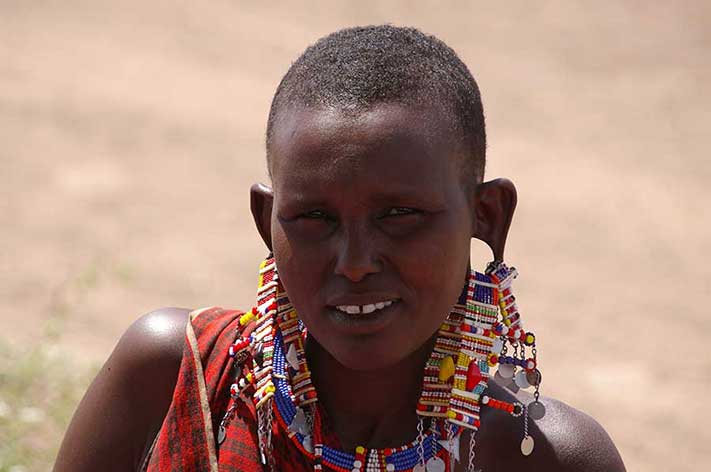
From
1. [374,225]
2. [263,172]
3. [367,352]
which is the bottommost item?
[367,352]

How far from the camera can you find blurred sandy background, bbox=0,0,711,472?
6945 mm

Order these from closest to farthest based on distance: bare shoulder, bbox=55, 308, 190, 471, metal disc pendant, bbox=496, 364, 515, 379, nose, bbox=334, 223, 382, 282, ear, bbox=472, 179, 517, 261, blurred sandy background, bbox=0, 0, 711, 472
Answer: nose, bbox=334, 223, 382, 282 < ear, bbox=472, 179, 517, 261 < metal disc pendant, bbox=496, 364, 515, 379 < bare shoulder, bbox=55, 308, 190, 471 < blurred sandy background, bbox=0, 0, 711, 472

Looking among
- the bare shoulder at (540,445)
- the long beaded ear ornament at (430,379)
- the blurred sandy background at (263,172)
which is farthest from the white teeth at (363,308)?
the blurred sandy background at (263,172)

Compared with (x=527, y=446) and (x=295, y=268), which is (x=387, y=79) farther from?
(x=527, y=446)

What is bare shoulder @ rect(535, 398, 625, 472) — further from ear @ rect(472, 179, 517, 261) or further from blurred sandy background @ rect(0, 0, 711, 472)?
blurred sandy background @ rect(0, 0, 711, 472)

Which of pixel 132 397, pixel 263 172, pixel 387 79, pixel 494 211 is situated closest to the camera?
pixel 387 79

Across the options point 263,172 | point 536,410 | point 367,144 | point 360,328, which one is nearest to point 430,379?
point 536,410

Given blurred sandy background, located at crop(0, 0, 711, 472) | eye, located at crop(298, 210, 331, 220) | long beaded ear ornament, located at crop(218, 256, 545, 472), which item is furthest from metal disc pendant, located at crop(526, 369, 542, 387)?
blurred sandy background, located at crop(0, 0, 711, 472)

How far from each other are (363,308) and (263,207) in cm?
45

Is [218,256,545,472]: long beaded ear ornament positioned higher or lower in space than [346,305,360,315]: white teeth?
lower

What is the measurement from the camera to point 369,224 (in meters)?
2.37

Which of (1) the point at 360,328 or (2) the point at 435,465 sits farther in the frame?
(2) the point at 435,465

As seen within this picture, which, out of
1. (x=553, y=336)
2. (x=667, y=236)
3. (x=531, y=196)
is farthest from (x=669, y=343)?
(x=531, y=196)

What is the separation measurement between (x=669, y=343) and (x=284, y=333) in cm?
526
